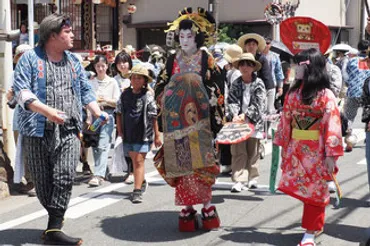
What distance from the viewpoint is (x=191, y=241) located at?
5168mm

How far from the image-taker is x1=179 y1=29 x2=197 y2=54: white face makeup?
5387 mm

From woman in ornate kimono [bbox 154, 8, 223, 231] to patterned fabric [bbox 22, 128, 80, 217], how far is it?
0.93m

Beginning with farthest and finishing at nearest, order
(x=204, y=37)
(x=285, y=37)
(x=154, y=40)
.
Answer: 1. (x=154, y=40)
2. (x=285, y=37)
3. (x=204, y=37)

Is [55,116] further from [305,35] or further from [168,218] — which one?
[305,35]

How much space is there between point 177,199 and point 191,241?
0.47 metres

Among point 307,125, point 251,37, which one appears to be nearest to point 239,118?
point 307,125

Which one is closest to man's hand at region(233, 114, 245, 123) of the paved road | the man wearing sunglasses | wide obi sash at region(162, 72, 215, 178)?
the paved road

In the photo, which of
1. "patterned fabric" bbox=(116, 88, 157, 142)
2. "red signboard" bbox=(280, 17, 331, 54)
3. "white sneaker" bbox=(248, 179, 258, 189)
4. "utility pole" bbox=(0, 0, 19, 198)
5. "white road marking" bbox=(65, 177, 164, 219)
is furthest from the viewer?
"utility pole" bbox=(0, 0, 19, 198)

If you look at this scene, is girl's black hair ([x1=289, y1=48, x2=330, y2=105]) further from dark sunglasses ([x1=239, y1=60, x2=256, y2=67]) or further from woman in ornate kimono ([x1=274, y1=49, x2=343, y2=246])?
dark sunglasses ([x1=239, y1=60, x2=256, y2=67])

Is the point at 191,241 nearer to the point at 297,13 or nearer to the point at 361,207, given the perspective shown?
the point at 361,207

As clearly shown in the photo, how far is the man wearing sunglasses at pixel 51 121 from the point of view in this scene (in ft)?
15.9

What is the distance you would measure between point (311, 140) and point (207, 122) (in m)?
1.01

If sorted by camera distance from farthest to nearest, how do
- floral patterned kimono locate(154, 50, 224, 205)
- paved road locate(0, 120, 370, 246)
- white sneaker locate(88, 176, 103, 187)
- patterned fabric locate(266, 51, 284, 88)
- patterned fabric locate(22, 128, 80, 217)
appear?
patterned fabric locate(266, 51, 284, 88) < white sneaker locate(88, 176, 103, 187) < floral patterned kimono locate(154, 50, 224, 205) < paved road locate(0, 120, 370, 246) < patterned fabric locate(22, 128, 80, 217)

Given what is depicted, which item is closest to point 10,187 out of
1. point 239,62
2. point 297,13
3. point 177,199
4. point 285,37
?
point 177,199
